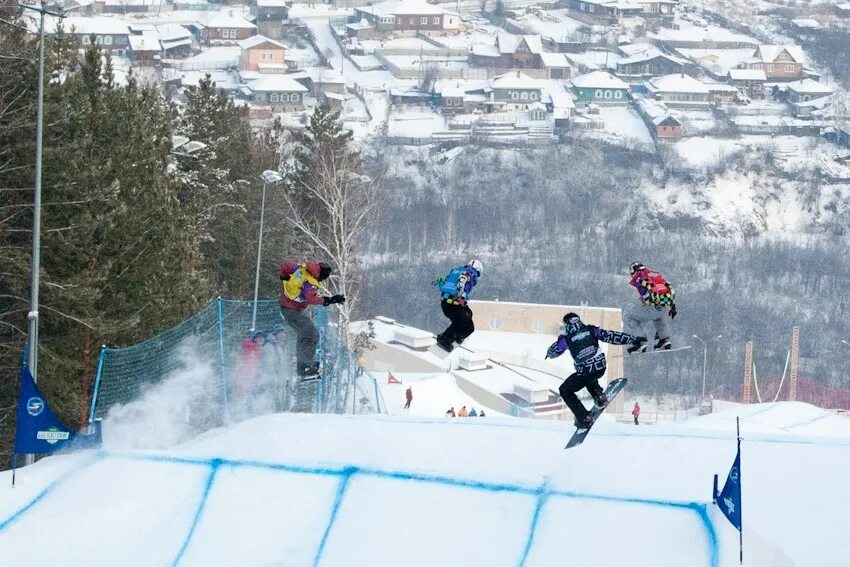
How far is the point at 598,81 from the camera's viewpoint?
153875mm

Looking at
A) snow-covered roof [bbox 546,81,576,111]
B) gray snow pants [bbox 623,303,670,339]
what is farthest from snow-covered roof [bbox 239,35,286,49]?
gray snow pants [bbox 623,303,670,339]

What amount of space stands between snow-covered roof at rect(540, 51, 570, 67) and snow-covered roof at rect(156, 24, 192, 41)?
4391 cm

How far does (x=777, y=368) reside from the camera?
8469cm

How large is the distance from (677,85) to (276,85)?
157 feet

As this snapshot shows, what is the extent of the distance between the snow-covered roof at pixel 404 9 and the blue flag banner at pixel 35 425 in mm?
162432

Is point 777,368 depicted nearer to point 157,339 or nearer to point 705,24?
point 157,339

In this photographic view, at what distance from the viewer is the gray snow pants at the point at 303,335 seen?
638 inches

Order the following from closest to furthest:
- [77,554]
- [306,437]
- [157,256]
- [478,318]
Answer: [77,554]
[306,437]
[157,256]
[478,318]

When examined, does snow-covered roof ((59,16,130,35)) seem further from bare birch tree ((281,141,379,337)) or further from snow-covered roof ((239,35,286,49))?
bare birch tree ((281,141,379,337))

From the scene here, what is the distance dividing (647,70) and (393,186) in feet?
186

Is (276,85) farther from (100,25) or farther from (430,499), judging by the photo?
(430,499)

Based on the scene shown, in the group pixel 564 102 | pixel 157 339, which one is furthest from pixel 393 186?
pixel 157 339

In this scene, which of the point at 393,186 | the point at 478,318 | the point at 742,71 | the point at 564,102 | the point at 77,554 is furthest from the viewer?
the point at 742,71

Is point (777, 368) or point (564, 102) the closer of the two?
point (777, 368)
